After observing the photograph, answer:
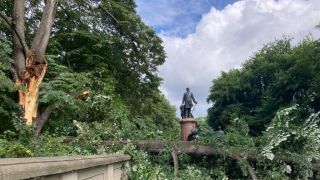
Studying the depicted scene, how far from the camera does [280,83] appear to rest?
35312mm

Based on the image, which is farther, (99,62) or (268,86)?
(268,86)

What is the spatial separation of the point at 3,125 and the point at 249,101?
34949mm

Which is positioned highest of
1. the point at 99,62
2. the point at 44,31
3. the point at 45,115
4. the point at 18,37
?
the point at 99,62

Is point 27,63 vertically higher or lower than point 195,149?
higher

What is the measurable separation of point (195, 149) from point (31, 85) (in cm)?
510

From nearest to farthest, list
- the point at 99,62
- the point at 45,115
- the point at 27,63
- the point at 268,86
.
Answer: the point at 27,63 < the point at 45,115 < the point at 99,62 < the point at 268,86

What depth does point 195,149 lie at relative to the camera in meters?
11.9

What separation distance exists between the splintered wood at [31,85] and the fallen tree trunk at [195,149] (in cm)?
146

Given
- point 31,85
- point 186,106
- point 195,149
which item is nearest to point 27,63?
point 31,85

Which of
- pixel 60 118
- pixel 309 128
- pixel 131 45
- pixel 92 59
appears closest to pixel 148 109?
pixel 131 45

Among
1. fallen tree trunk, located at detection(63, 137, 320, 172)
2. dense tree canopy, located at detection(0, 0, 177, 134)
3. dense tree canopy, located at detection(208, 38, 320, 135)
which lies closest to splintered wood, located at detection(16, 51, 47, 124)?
dense tree canopy, located at detection(0, 0, 177, 134)

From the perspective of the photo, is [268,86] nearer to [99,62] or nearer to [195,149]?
[99,62]

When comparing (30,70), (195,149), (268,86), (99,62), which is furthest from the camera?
(268,86)

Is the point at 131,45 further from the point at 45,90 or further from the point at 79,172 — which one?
the point at 79,172
